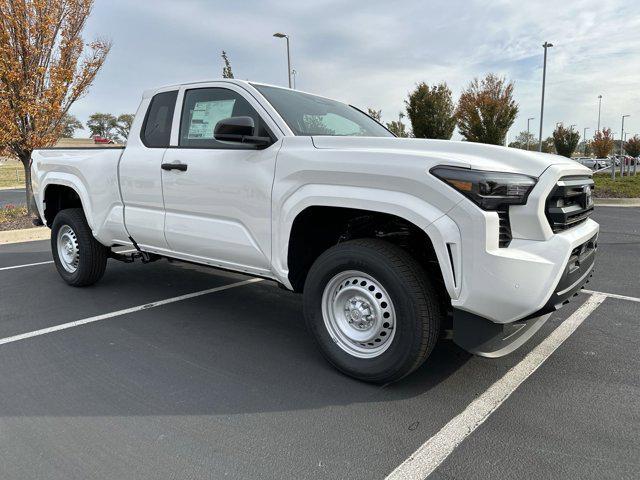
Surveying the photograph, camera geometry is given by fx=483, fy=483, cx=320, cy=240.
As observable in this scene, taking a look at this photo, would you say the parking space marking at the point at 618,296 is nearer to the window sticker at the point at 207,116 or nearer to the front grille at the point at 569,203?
the front grille at the point at 569,203

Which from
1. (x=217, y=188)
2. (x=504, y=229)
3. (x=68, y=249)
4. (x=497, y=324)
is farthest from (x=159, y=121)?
(x=497, y=324)

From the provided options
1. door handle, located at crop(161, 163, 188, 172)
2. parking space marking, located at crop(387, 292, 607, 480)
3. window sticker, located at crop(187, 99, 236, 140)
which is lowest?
parking space marking, located at crop(387, 292, 607, 480)

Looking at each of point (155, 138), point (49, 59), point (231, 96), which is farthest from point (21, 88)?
point (231, 96)

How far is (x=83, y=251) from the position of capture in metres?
5.26

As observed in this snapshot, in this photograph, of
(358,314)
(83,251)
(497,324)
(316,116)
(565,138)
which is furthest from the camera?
(565,138)

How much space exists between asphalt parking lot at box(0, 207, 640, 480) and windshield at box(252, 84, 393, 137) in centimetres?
170

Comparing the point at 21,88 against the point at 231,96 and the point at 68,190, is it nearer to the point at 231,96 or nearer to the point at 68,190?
the point at 68,190

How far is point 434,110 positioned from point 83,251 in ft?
76.6

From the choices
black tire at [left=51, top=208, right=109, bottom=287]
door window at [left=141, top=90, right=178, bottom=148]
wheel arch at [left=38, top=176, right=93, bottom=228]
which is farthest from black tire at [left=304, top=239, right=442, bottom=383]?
wheel arch at [left=38, top=176, right=93, bottom=228]

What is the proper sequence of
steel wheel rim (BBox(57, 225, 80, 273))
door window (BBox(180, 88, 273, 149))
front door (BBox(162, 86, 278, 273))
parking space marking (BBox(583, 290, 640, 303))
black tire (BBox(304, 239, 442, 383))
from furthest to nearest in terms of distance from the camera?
steel wheel rim (BBox(57, 225, 80, 273)), parking space marking (BBox(583, 290, 640, 303)), door window (BBox(180, 88, 273, 149)), front door (BBox(162, 86, 278, 273)), black tire (BBox(304, 239, 442, 383))

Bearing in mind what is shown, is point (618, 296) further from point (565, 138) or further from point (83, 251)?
point (565, 138)

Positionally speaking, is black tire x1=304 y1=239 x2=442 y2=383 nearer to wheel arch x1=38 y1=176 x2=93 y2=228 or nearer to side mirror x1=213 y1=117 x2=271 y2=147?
side mirror x1=213 y1=117 x2=271 y2=147

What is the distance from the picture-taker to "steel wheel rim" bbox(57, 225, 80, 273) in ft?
17.9

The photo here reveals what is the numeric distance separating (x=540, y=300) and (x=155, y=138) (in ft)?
11.4
